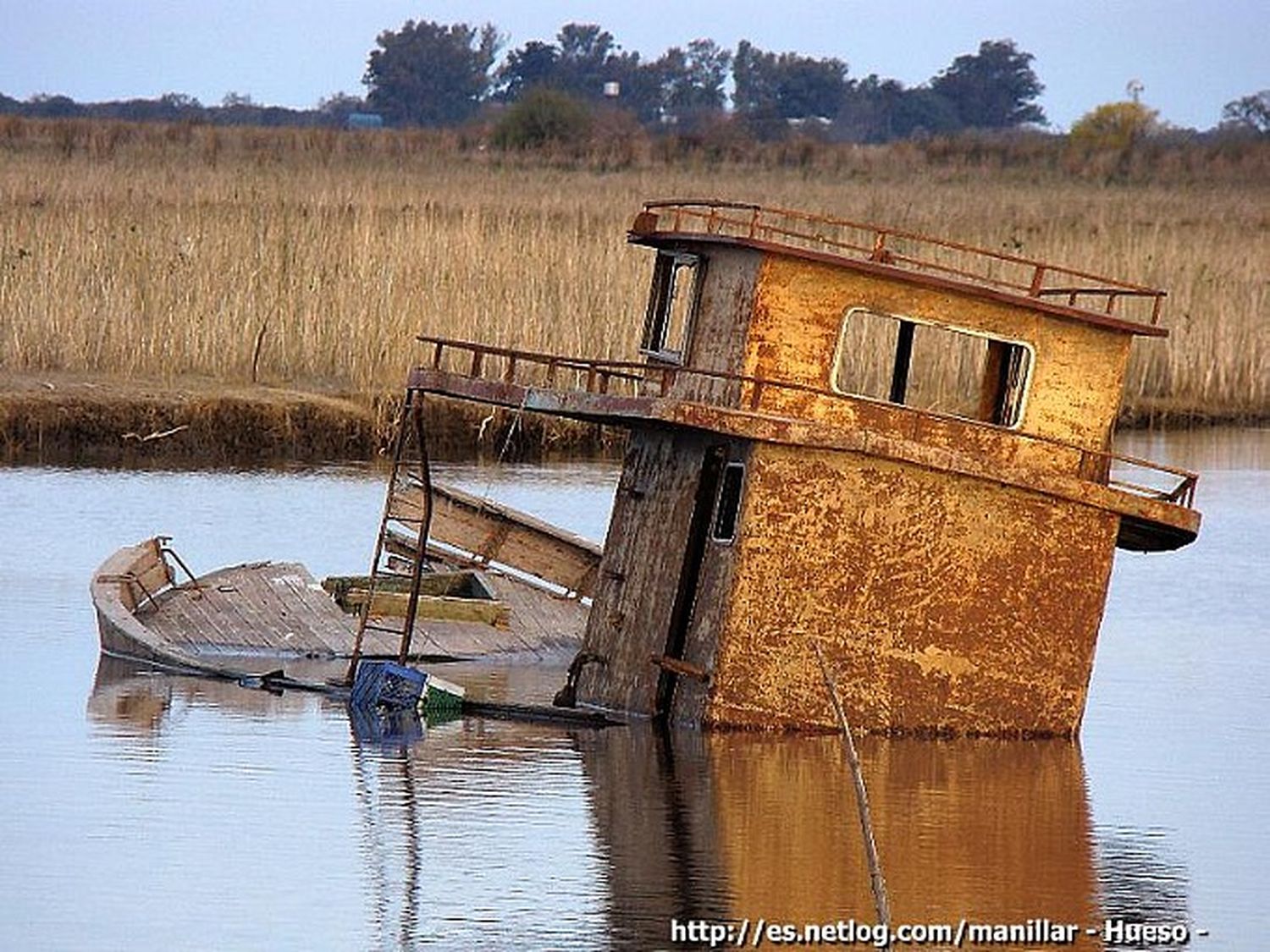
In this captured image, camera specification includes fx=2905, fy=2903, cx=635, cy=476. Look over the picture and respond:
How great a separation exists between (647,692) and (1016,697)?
6.86 ft

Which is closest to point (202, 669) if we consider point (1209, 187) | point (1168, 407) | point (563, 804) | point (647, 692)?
point (647, 692)

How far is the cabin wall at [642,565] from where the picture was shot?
16109mm

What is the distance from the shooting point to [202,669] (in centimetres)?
1791

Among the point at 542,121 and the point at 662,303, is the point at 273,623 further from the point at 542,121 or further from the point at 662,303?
the point at 542,121

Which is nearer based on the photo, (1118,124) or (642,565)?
(642,565)

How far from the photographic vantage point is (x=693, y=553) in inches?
631

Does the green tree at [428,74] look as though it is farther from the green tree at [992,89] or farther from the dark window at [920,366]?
the dark window at [920,366]

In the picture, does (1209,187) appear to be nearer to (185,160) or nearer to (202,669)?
(185,160)

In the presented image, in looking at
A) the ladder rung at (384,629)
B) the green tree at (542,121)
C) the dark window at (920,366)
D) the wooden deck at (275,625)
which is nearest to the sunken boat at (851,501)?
the ladder rung at (384,629)

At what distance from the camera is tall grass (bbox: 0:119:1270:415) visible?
29406 mm

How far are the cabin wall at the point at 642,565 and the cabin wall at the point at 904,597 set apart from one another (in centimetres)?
59

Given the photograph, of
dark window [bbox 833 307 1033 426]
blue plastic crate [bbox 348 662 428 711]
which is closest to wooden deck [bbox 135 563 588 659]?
blue plastic crate [bbox 348 662 428 711]

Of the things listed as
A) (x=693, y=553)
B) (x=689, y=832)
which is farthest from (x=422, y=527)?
(x=689, y=832)

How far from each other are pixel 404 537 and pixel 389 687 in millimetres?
3701
